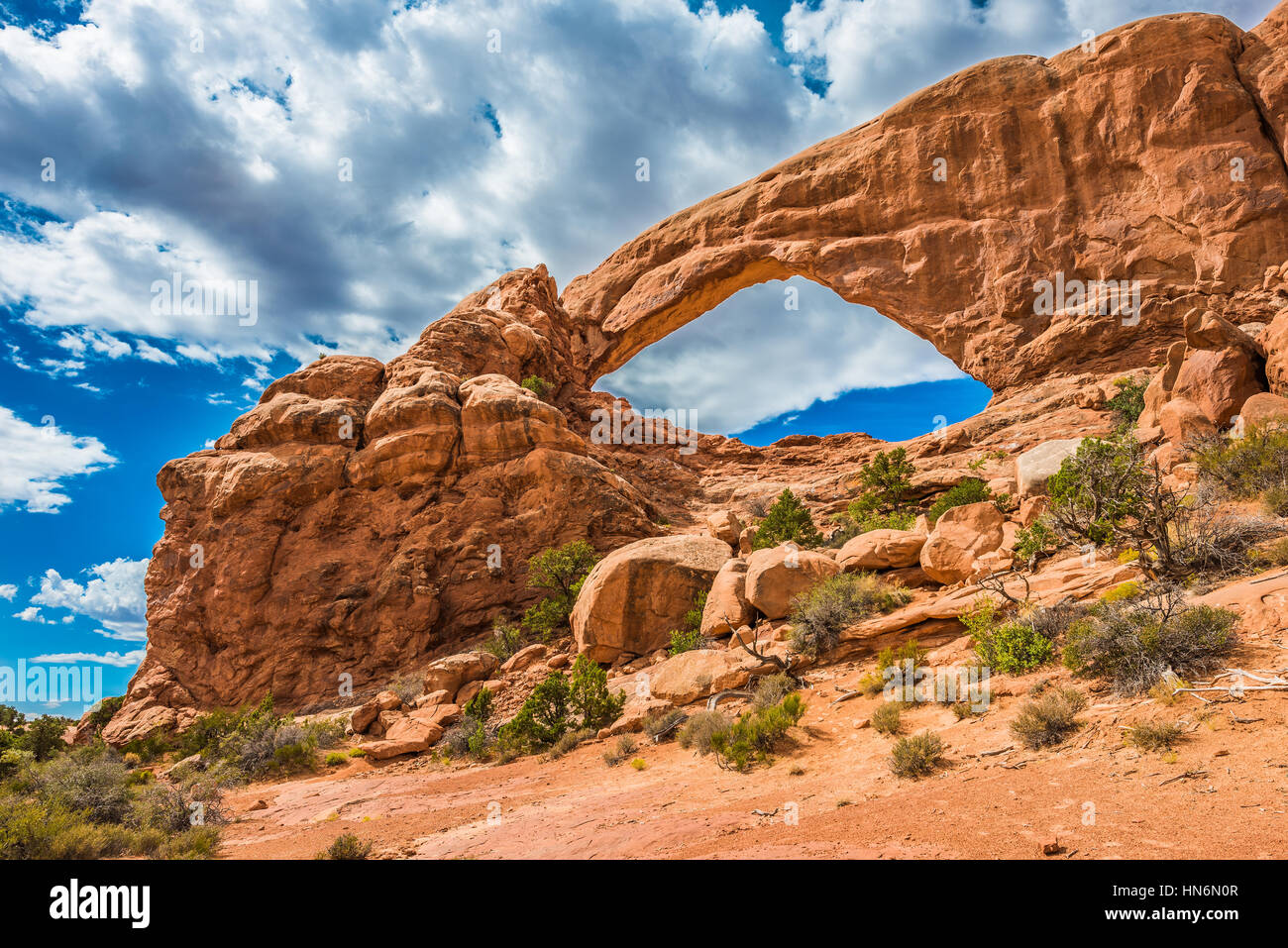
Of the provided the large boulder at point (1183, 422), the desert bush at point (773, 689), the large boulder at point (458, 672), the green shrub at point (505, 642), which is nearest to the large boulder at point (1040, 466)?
the large boulder at point (1183, 422)

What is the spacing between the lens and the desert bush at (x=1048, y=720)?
5727 millimetres

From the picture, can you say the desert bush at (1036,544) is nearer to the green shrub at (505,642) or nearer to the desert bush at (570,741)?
the desert bush at (570,741)

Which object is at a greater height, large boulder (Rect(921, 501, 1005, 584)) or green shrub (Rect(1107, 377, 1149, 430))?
green shrub (Rect(1107, 377, 1149, 430))

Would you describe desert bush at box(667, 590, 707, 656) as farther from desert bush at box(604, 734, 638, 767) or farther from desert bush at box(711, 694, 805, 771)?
desert bush at box(711, 694, 805, 771)

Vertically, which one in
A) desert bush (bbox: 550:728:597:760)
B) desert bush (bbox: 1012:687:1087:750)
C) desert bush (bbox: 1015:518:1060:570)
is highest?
desert bush (bbox: 1015:518:1060:570)

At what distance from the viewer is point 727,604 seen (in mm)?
12992

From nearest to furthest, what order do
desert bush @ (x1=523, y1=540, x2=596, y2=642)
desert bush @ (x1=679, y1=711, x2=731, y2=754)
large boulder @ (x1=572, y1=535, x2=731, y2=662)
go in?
desert bush @ (x1=679, y1=711, x2=731, y2=754) < large boulder @ (x1=572, y1=535, x2=731, y2=662) < desert bush @ (x1=523, y1=540, x2=596, y2=642)

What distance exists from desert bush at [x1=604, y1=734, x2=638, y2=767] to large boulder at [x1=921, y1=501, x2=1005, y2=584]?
20.1 ft

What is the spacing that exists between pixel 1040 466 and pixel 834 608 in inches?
255

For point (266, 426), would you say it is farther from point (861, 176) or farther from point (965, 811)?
point (861, 176)

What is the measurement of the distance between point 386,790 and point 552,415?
50.8ft

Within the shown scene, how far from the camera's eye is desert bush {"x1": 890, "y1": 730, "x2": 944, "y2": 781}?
6012mm

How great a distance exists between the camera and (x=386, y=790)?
10.2 metres

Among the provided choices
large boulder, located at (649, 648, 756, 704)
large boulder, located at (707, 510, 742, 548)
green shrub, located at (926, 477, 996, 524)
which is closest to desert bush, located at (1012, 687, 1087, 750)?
large boulder, located at (649, 648, 756, 704)
